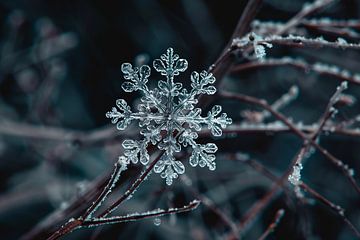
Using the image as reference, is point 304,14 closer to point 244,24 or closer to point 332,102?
point 244,24

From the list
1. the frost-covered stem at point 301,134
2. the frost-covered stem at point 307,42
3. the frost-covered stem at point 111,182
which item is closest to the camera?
the frost-covered stem at point 111,182

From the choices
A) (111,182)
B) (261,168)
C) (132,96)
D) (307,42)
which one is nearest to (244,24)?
(307,42)

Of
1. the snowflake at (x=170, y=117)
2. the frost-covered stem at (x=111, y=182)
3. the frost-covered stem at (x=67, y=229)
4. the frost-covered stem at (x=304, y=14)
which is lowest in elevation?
the frost-covered stem at (x=67, y=229)

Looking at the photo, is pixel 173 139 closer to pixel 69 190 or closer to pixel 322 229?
pixel 69 190

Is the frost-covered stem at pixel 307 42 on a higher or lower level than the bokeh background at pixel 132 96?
lower

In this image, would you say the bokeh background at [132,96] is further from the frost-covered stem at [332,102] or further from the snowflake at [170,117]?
the snowflake at [170,117]

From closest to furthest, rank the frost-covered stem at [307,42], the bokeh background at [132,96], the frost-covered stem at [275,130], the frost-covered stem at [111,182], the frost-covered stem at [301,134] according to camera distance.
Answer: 1. the frost-covered stem at [111,182]
2. the frost-covered stem at [307,42]
3. the frost-covered stem at [301,134]
4. the frost-covered stem at [275,130]
5. the bokeh background at [132,96]

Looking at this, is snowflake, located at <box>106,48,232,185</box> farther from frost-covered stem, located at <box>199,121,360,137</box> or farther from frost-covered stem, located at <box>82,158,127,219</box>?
frost-covered stem, located at <box>199,121,360,137</box>

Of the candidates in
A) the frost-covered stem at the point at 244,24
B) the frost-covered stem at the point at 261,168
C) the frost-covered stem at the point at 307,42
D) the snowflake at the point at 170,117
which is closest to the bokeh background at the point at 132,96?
the frost-covered stem at the point at 261,168

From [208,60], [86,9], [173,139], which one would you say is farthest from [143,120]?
[86,9]
